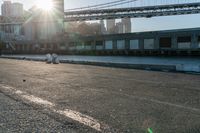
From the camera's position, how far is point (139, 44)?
73750mm

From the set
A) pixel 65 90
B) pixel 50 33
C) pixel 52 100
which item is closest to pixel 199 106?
pixel 52 100

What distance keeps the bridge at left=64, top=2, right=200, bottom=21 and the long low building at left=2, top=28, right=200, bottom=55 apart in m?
31.9

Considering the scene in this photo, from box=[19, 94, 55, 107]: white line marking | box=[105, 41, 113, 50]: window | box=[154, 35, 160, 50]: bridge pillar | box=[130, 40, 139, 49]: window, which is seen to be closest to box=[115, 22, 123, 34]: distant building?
box=[105, 41, 113, 50]: window

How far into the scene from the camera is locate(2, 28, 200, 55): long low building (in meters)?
65.1

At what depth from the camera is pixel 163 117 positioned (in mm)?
5793

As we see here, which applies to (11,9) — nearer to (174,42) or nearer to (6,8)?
(6,8)

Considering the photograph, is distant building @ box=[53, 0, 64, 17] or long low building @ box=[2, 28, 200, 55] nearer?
long low building @ box=[2, 28, 200, 55]

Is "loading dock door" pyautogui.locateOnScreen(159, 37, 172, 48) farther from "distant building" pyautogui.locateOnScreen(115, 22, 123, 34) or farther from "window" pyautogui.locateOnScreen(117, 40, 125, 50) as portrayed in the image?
"distant building" pyautogui.locateOnScreen(115, 22, 123, 34)

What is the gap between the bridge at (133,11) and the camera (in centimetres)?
11019

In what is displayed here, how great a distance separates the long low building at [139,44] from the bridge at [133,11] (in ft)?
105

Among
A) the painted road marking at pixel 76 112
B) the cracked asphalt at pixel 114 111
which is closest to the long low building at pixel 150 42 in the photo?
the cracked asphalt at pixel 114 111

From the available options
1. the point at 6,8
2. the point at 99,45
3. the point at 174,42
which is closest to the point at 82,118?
the point at 174,42

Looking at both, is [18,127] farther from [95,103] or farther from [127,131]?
[95,103]

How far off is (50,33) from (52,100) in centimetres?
12290
